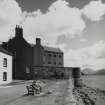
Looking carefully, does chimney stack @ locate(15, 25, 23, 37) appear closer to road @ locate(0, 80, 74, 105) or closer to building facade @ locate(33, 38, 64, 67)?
building facade @ locate(33, 38, 64, 67)

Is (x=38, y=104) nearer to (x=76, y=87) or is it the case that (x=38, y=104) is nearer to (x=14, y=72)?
(x=76, y=87)

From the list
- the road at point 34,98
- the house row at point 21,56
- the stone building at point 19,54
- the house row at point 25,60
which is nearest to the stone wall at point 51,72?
the house row at point 25,60

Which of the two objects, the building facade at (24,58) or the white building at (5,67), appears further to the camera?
the building facade at (24,58)

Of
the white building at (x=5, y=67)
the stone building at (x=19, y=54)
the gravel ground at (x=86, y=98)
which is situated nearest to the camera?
the gravel ground at (x=86, y=98)

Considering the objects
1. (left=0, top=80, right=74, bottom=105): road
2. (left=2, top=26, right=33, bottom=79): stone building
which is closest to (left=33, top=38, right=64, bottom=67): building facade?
(left=2, top=26, right=33, bottom=79): stone building

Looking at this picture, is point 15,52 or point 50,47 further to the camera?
point 50,47

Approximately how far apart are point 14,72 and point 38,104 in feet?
145

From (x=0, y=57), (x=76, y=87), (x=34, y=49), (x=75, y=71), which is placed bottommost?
(x=76, y=87)

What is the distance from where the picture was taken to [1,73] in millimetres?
35656

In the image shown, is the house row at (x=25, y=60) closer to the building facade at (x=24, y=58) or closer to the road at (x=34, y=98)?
the building facade at (x=24, y=58)

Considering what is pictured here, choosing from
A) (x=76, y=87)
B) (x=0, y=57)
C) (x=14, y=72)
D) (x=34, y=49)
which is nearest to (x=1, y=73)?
(x=0, y=57)

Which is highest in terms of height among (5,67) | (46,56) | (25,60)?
(46,56)

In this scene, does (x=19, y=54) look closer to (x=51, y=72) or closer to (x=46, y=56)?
(x=51, y=72)

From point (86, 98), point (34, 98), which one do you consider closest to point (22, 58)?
point (86, 98)
